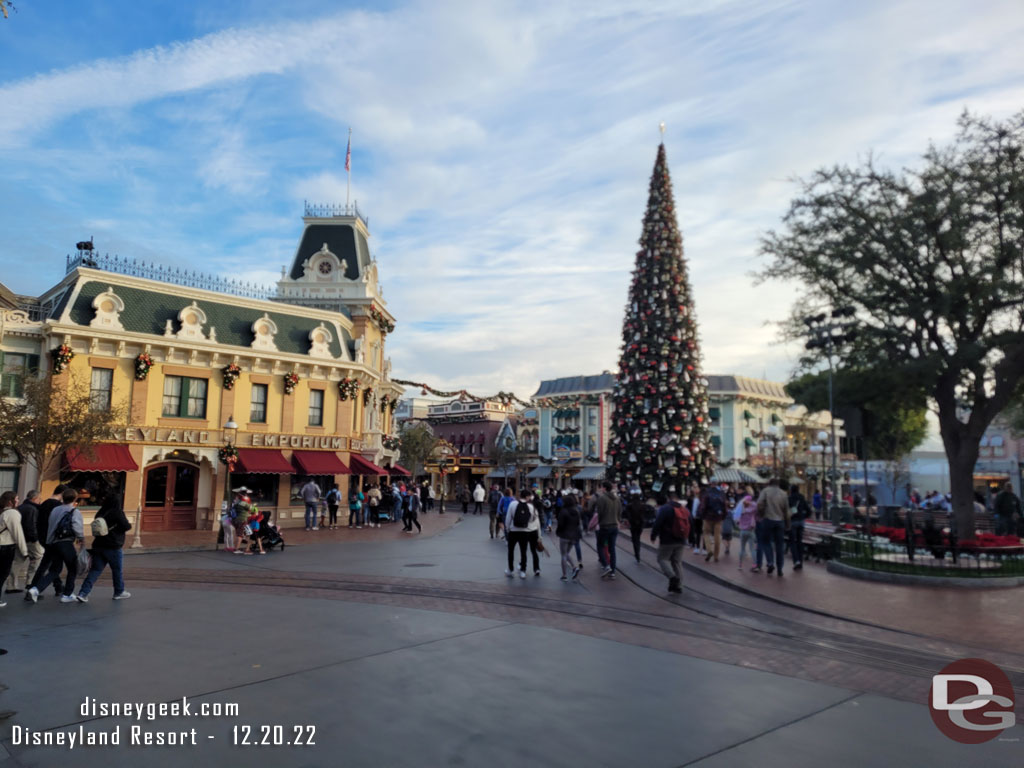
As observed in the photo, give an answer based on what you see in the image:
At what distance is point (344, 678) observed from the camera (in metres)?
6.37

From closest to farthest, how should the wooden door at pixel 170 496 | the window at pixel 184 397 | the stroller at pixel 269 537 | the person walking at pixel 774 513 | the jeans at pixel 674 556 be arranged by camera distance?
the jeans at pixel 674 556 → the person walking at pixel 774 513 → the stroller at pixel 269 537 → the wooden door at pixel 170 496 → the window at pixel 184 397

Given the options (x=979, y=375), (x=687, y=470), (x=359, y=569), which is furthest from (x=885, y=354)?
(x=359, y=569)

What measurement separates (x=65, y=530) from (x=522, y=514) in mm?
7349

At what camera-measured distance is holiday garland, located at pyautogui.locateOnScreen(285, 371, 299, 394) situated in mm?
29125

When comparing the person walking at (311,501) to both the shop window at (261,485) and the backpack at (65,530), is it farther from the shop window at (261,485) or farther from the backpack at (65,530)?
the backpack at (65,530)

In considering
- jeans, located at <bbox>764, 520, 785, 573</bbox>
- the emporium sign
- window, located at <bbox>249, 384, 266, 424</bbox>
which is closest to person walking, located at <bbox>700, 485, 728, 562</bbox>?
jeans, located at <bbox>764, 520, 785, 573</bbox>

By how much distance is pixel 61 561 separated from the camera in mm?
10250

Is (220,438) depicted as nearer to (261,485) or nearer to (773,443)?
(261,485)

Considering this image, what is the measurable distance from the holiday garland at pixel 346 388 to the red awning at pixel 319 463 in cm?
262

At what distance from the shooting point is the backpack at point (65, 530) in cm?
995

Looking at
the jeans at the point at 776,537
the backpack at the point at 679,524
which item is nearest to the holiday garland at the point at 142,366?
the backpack at the point at 679,524

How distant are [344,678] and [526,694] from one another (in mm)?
1672

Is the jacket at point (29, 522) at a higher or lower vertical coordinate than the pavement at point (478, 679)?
higher

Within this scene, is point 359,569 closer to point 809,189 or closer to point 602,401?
point 809,189
